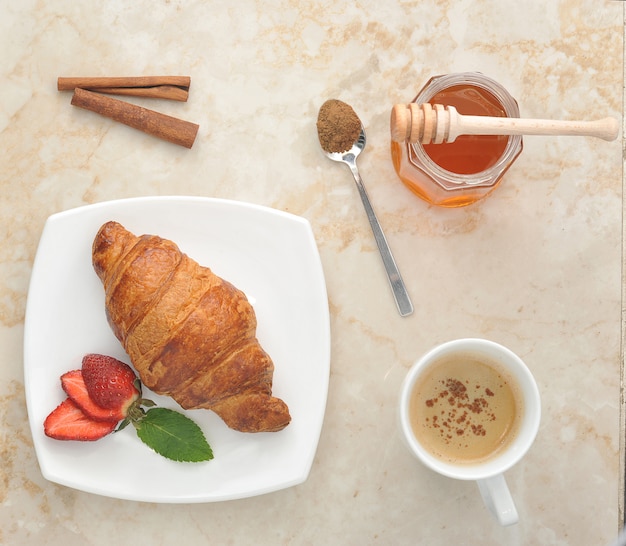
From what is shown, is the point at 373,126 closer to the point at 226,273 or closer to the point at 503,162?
the point at 503,162

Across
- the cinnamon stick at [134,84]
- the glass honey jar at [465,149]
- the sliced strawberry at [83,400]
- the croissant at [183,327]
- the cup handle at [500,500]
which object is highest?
the cinnamon stick at [134,84]

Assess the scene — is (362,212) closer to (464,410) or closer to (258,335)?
(258,335)

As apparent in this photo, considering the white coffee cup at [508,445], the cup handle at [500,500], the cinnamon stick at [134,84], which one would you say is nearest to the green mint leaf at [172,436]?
the white coffee cup at [508,445]

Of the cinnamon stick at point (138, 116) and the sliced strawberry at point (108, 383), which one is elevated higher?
the cinnamon stick at point (138, 116)

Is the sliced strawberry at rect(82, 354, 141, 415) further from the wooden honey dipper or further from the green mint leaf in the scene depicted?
the wooden honey dipper

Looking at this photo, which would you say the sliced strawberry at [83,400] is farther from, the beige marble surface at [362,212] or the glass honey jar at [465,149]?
the glass honey jar at [465,149]

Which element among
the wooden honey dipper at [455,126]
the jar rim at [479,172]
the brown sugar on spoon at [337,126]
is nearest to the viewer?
the wooden honey dipper at [455,126]

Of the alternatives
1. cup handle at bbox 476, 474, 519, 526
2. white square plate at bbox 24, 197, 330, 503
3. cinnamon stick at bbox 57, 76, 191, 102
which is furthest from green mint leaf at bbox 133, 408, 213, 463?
cinnamon stick at bbox 57, 76, 191, 102
